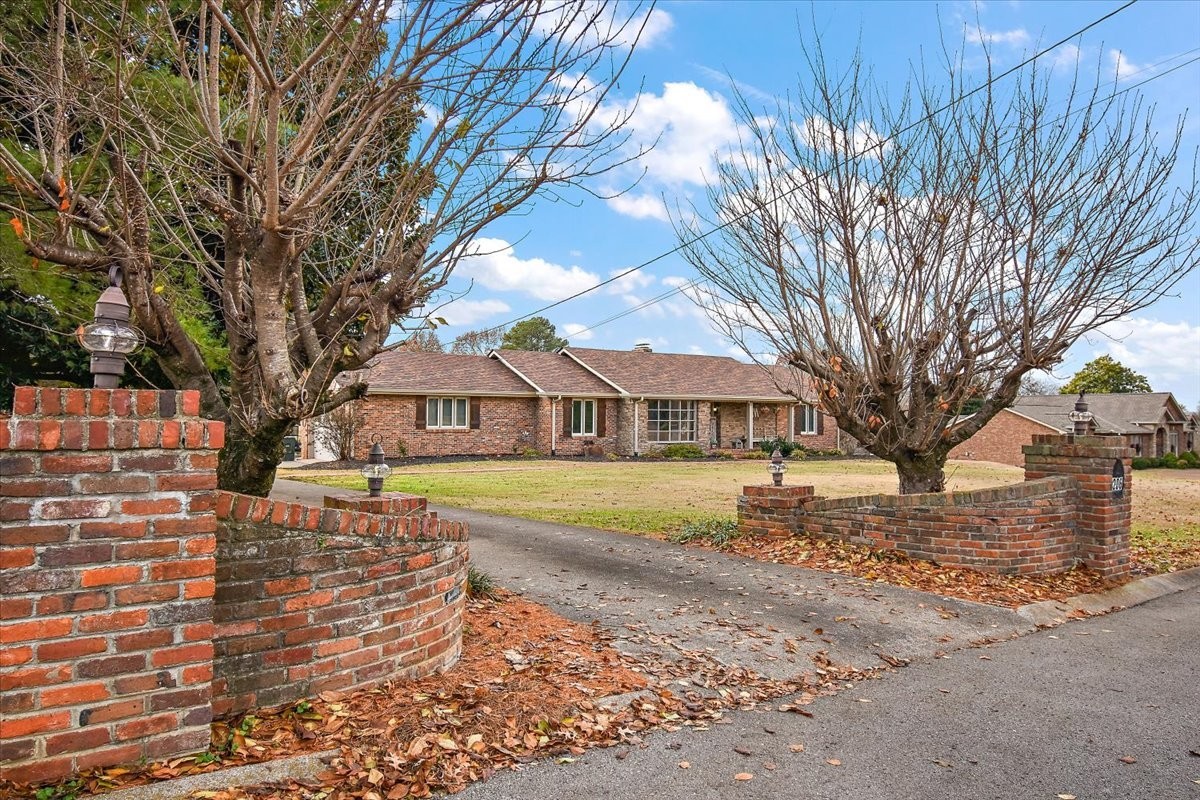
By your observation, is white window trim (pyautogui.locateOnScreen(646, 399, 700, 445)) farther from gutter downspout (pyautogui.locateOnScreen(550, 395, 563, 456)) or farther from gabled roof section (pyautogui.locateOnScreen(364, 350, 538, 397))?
gabled roof section (pyautogui.locateOnScreen(364, 350, 538, 397))

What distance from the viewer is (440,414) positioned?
26.2 m

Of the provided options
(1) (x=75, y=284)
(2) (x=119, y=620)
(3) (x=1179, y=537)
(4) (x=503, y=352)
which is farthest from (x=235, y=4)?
(4) (x=503, y=352)

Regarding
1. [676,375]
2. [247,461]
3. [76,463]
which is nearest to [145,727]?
[76,463]

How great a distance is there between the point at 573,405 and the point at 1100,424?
27127 mm

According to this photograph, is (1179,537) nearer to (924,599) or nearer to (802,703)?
(924,599)

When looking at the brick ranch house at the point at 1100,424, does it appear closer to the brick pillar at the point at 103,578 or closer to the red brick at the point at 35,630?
the brick pillar at the point at 103,578

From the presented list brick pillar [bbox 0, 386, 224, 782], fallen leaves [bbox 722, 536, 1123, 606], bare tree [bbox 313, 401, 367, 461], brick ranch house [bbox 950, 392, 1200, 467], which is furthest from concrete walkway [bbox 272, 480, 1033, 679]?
brick ranch house [bbox 950, 392, 1200, 467]

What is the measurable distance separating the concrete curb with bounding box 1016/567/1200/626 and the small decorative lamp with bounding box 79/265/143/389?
624cm

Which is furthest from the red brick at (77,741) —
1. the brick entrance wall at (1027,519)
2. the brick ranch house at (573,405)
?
the brick ranch house at (573,405)

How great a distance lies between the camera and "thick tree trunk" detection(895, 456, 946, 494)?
27.7 feet

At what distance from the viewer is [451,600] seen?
169 inches

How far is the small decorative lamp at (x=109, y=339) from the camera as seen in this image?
115 inches

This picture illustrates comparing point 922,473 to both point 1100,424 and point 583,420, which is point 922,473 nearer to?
point 583,420

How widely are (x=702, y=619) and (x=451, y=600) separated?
2091mm
